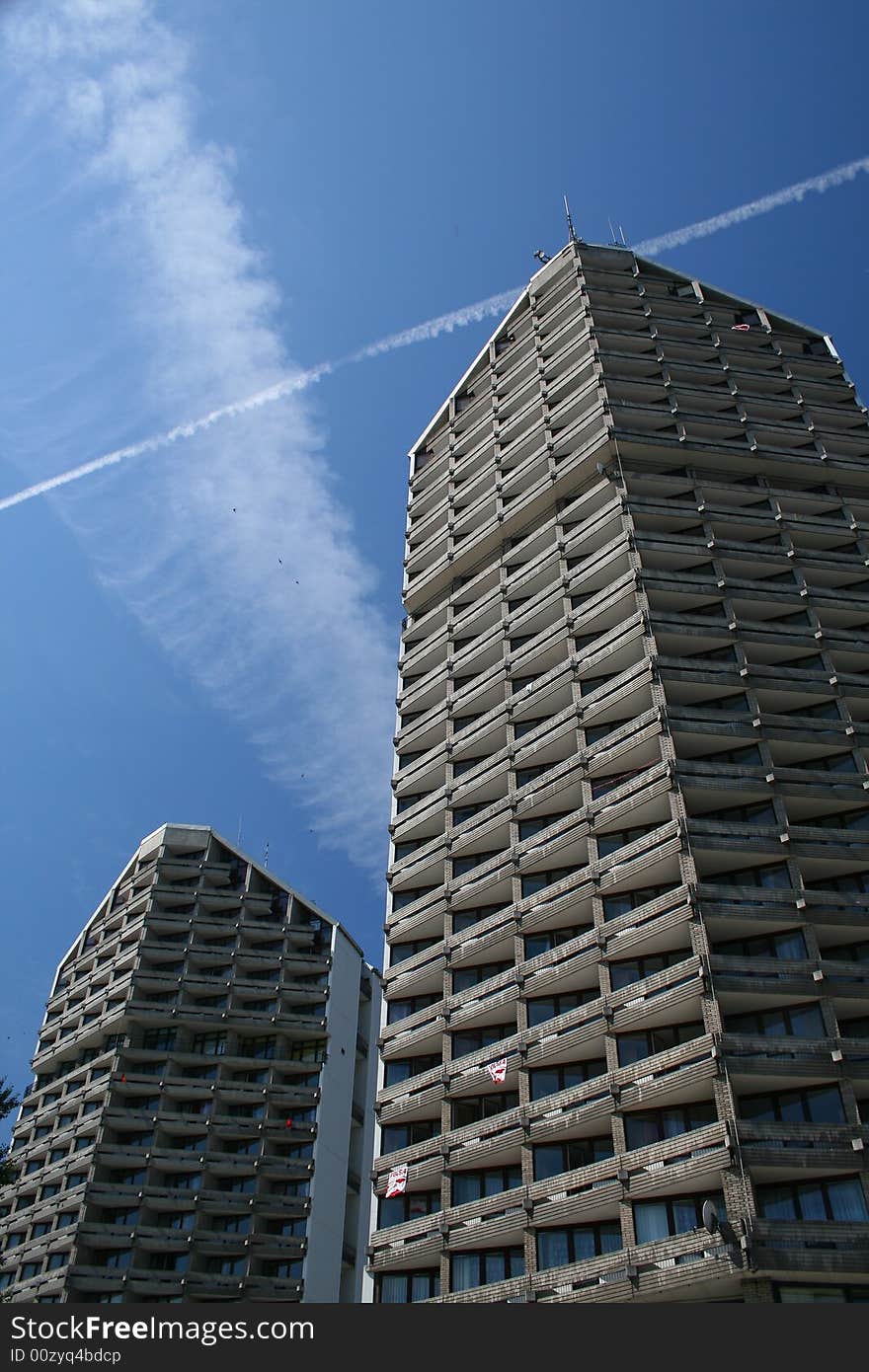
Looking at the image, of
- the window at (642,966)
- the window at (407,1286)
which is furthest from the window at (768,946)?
the window at (407,1286)

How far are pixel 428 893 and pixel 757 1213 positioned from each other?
894 inches

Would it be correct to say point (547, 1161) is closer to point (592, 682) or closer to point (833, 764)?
point (833, 764)

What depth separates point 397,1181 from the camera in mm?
43938

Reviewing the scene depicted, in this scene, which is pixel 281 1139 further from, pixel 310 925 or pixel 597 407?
pixel 597 407

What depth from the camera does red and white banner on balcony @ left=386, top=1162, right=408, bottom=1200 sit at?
4366cm

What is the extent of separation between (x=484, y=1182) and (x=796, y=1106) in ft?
40.6

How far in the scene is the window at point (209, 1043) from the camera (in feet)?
237

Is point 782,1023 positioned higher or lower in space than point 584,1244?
higher

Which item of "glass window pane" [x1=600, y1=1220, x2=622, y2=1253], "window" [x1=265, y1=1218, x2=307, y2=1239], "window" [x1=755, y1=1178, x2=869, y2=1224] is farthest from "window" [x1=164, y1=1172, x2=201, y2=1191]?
"window" [x1=755, y1=1178, x2=869, y2=1224]

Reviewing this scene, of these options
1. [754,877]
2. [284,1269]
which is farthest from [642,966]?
[284,1269]

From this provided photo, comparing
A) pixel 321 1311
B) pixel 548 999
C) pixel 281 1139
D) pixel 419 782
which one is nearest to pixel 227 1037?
pixel 281 1139

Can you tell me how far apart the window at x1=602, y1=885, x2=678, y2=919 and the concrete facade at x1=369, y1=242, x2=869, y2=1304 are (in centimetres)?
19

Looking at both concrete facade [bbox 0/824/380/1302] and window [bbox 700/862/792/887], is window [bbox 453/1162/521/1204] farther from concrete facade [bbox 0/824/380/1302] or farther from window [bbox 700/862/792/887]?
concrete facade [bbox 0/824/380/1302]

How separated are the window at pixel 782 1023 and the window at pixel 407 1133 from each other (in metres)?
13.8
